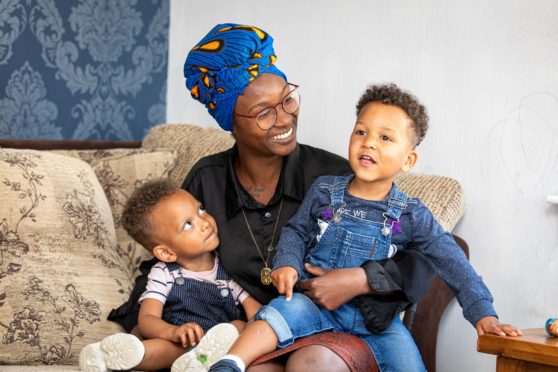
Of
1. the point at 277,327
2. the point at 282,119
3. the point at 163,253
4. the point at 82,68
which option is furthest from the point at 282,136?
the point at 82,68

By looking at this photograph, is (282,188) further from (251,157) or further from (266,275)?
(266,275)

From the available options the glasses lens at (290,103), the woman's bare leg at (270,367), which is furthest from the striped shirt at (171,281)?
the glasses lens at (290,103)

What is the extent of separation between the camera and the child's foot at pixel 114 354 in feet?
6.42

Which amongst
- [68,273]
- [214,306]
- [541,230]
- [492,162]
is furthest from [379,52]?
[68,273]

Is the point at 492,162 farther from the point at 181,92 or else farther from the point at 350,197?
the point at 181,92

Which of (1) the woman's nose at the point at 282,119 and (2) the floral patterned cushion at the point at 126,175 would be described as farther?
(2) the floral patterned cushion at the point at 126,175

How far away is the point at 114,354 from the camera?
1.97 meters

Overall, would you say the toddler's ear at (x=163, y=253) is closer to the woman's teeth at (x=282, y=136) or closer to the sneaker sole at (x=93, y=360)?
the sneaker sole at (x=93, y=360)

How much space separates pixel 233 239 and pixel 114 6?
1571 mm

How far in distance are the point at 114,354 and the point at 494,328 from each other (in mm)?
916

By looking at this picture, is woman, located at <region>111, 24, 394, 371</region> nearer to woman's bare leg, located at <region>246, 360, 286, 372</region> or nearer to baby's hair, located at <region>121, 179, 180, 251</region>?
baby's hair, located at <region>121, 179, 180, 251</region>

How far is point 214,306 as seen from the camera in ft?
7.08

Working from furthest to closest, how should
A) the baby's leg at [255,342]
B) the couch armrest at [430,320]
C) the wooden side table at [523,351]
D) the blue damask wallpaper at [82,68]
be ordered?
1. the blue damask wallpaper at [82,68]
2. the couch armrest at [430,320]
3. the baby's leg at [255,342]
4. the wooden side table at [523,351]

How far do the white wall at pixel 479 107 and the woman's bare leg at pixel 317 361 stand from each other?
2.88 ft
